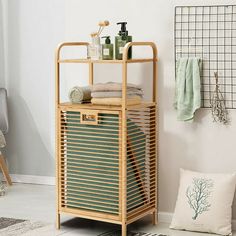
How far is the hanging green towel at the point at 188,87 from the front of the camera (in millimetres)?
3803

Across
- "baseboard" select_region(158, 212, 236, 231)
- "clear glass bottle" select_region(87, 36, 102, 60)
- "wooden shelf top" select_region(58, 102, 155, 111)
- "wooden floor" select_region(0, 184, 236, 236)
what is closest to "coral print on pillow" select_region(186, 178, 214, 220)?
"wooden floor" select_region(0, 184, 236, 236)

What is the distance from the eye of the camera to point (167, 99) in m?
3.99

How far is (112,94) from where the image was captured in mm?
3715

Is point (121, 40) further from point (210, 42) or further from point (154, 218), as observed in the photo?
point (154, 218)

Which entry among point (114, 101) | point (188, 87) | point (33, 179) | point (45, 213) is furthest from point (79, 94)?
point (33, 179)

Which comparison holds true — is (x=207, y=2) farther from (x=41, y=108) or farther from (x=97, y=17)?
(x=41, y=108)

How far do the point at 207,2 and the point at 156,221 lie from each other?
4.66 feet

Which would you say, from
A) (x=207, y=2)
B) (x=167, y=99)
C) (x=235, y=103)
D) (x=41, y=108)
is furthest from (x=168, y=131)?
(x=41, y=108)

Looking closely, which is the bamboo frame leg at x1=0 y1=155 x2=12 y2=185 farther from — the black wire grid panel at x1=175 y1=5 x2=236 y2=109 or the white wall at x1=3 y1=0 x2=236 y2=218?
the black wire grid panel at x1=175 y1=5 x2=236 y2=109

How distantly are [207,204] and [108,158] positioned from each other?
0.65m

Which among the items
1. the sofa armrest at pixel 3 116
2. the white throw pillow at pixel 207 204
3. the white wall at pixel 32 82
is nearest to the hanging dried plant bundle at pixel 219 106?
the white throw pillow at pixel 207 204

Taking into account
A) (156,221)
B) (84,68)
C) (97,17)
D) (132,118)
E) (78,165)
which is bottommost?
(156,221)

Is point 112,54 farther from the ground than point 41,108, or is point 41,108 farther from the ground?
point 112,54

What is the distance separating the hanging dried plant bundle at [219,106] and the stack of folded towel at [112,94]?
457 mm
